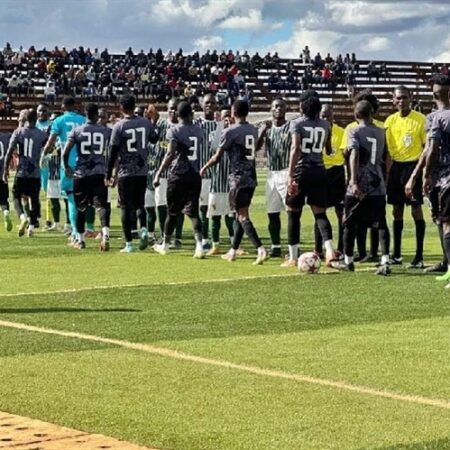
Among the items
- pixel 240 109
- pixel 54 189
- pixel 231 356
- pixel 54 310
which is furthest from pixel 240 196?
pixel 231 356

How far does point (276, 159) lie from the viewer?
17.8 m

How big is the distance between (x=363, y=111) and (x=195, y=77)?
50349 mm

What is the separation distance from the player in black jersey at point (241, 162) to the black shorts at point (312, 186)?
1119 mm

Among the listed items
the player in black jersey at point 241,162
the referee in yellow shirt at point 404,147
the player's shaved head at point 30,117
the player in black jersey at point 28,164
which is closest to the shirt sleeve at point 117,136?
the player in black jersey at point 241,162

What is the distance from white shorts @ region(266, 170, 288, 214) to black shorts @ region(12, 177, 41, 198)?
5.96 metres

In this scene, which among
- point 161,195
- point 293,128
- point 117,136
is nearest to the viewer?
point 293,128

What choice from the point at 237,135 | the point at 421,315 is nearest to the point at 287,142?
the point at 237,135

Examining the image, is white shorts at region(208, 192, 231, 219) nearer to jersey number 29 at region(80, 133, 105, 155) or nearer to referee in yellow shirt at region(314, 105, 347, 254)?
referee in yellow shirt at region(314, 105, 347, 254)

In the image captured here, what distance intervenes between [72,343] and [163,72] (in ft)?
180

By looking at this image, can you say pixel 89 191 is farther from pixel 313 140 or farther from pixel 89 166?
pixel 313 140

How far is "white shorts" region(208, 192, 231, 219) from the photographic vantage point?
732 inches

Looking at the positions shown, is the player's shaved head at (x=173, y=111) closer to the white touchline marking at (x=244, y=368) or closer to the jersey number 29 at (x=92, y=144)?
the jersey number 29 at (x=92, y=144)

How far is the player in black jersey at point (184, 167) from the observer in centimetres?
1755

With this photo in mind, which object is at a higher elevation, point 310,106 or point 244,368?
point 310,106
